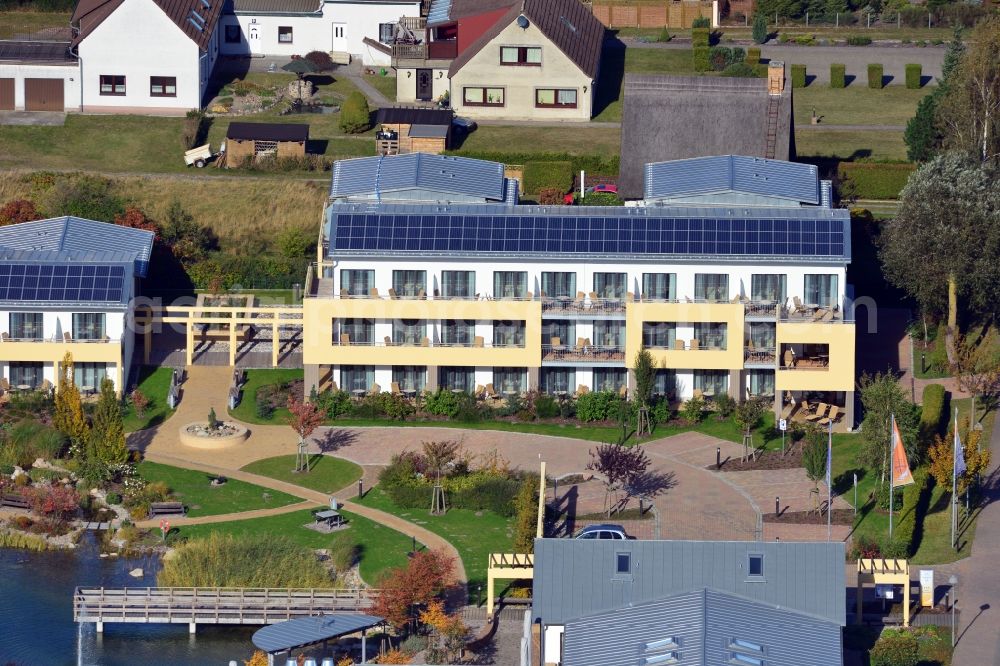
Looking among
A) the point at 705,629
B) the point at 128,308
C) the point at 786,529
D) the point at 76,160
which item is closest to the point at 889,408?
the point at 786,529

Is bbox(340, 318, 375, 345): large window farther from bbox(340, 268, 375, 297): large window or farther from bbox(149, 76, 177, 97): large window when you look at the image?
bbox(149, 76, 177, 97): large window

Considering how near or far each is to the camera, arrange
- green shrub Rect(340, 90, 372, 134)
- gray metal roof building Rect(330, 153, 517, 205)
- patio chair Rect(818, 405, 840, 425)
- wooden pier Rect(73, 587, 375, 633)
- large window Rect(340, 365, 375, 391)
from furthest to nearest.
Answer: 1. green shrub Rect(340, 90, 372, 134)
2. gray metal roof building Rect(330, 153, 517, 205)
3. large window Rect(340, 365, 375, 391)
4. patio chair Rect(818, 405, 840, 425)
5. wooden pier Rect(73, 587, 375, 633)

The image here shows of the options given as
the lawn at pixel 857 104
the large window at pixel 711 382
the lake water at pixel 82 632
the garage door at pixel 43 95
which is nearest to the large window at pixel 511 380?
the large window at pixel 711 382

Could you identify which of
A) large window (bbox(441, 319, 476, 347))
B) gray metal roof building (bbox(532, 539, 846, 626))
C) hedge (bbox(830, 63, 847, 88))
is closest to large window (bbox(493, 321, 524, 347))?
large window (bbox(441, 319, 476, 347))

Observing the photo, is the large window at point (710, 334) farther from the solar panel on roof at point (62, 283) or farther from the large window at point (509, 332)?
the solar panel on roof at point (62, 283)

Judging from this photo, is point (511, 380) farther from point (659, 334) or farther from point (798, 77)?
point (798, 77)

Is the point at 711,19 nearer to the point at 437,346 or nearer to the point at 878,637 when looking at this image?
the point at 437,346

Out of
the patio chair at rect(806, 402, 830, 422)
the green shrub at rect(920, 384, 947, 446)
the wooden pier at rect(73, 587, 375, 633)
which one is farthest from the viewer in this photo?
the patio chair at rect(806, 402, 830, 422)
